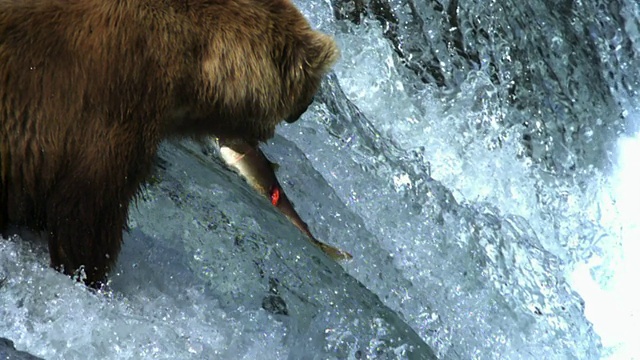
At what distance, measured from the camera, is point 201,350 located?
2906 mm

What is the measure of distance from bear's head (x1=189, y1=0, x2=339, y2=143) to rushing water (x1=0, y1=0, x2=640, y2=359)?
465 millimetres

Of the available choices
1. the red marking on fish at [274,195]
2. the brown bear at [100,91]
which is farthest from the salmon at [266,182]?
the brown bear at [100,91]

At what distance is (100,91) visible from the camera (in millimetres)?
2654

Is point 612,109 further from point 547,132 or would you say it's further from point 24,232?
point 24,232

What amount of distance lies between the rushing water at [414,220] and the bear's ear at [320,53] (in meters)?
0.62

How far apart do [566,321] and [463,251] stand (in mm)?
490

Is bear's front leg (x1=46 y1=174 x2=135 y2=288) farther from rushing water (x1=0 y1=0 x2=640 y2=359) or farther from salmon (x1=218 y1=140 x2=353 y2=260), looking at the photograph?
salmon (x1=218 y1=140 x2=353 y2=260)

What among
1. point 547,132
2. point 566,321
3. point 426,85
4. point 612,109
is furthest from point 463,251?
point 612,109

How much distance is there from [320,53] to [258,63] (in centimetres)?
21

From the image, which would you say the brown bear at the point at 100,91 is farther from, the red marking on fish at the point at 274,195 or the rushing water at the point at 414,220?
the red marking on fish at the point at 274,195

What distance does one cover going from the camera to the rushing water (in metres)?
3.05

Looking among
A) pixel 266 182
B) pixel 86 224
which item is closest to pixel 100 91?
pixel 86 224

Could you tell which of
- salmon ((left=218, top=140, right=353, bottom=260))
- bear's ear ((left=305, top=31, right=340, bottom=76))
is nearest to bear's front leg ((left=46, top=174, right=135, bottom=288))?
bear's ear ((left=305, top=31, right=340, bottom=76))

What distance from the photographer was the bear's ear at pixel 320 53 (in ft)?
9.58
